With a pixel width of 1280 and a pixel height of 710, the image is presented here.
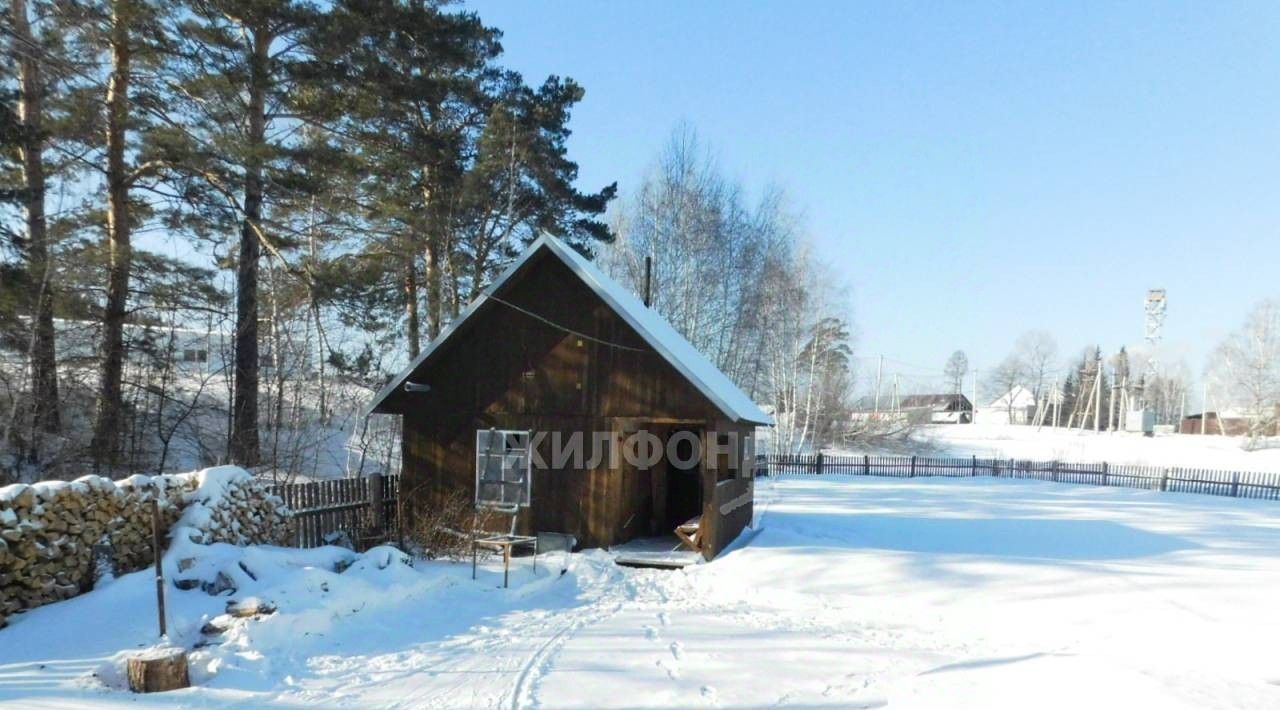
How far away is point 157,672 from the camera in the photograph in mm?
4980

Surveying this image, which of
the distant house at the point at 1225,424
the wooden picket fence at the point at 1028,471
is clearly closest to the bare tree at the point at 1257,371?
the distant house at the point at 1225,424

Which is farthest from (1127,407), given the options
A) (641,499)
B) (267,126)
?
(267,126)

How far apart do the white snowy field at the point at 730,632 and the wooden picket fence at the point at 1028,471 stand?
15.8 meters

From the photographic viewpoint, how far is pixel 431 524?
10531 millimetres

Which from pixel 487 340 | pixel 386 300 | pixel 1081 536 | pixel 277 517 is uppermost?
pixel 386 300

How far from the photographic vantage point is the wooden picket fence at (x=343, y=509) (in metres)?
A: 9.80

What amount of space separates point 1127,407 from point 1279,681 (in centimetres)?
7836

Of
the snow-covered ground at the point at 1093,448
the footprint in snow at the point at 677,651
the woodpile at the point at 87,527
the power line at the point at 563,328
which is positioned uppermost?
the power line at the point at 563,328

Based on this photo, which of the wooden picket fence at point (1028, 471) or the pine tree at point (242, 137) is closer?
the pine tree at point (242, 137)

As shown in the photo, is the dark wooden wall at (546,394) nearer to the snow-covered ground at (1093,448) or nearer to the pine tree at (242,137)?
the pine tree at (242,137)

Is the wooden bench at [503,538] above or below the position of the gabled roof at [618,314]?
below

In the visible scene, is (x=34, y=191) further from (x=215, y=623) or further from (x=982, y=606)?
(x=982, y=606)

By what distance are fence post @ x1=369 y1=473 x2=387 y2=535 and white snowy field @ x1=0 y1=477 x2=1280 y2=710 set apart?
7.72ft

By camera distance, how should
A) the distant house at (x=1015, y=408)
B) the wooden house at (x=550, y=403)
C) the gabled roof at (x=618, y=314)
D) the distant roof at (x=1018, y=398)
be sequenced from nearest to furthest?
1. the gabled roof at (x=618, y=314)
2. the wooden house at (x=550, y=403)
3. the distant house at (x=1015, y=408)
4. the distant roof at (x=1018, y=398)
